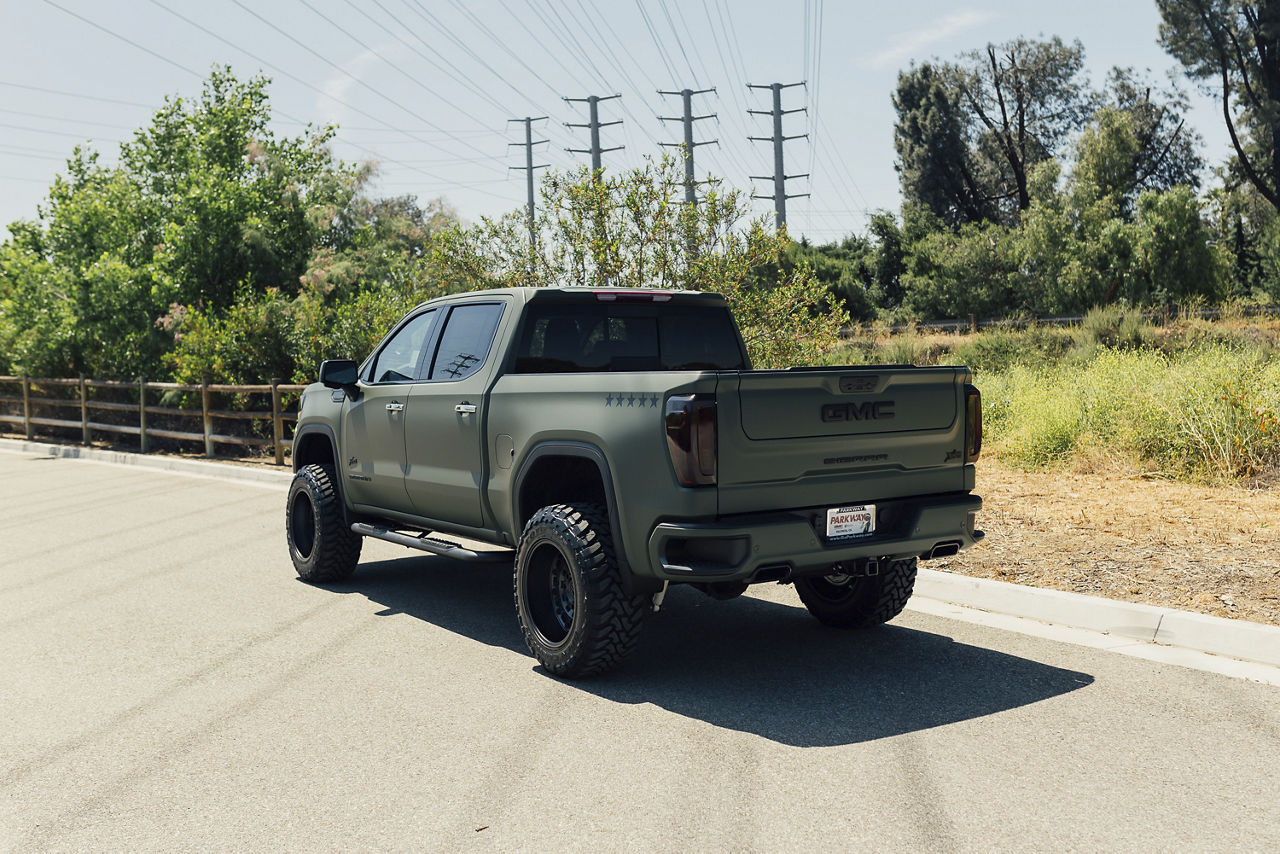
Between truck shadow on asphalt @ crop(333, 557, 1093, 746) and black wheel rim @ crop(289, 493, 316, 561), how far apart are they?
1.25 meters

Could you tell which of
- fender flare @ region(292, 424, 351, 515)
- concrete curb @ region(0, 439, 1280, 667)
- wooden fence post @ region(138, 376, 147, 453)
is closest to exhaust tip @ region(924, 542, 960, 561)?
concrete curb @ region(0, 439, 1280, 667)

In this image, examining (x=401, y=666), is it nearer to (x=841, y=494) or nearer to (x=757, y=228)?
(x=841, y=494)

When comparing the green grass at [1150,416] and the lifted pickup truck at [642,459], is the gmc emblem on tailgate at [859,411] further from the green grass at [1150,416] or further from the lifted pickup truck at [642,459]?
the green grass at [1150,416]

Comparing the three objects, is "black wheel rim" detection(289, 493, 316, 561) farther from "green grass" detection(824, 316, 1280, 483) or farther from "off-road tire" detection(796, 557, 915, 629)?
"green grass" detection(824, 316, 1280, 483)

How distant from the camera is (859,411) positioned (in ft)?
17.7

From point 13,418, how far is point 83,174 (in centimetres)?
572

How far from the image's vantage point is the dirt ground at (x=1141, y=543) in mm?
6664

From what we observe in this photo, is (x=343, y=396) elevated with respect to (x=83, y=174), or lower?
lower

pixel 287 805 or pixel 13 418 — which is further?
pixel 13 418

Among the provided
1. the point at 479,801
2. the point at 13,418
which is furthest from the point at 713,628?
the point at 13,418

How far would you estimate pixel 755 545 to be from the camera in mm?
4984

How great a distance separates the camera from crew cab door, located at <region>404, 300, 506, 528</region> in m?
6.48

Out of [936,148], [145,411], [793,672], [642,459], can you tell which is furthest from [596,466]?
[936,148]

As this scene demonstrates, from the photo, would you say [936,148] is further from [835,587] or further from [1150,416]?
[835,587]
